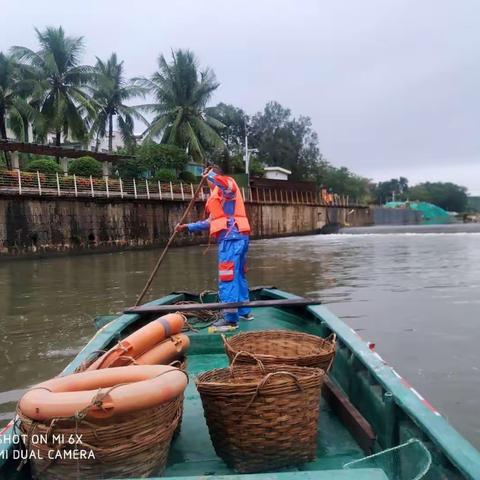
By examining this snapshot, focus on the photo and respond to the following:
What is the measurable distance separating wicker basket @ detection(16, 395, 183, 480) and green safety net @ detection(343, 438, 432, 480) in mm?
781

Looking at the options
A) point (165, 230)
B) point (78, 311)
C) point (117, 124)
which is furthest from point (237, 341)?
point (117, 124)

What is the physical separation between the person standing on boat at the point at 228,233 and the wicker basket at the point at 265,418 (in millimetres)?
2273

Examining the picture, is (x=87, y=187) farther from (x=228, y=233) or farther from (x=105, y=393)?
(x=105, y=393)

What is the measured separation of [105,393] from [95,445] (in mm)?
191

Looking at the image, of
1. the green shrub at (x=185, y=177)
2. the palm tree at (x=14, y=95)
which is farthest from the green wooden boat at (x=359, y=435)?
the green shrub at (x=185, y=177)

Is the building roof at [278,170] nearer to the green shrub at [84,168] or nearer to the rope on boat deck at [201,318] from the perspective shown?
the green shrub at [84,168]

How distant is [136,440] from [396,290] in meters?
8.90

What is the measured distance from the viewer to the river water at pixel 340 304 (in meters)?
5.05

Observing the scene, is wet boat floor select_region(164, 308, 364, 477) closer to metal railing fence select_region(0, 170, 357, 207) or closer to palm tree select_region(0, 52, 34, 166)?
metal railing fence select_region(0, 170, 357, 207)

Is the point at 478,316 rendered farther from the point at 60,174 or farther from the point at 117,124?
the point at 117,124

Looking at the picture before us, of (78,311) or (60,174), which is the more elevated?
(60,174)

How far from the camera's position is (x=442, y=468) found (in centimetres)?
189

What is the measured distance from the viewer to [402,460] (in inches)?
84.0

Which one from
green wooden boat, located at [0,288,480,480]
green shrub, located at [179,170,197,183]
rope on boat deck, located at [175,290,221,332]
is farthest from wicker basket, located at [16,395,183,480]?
green shrub, located at [179,170,197,183]
